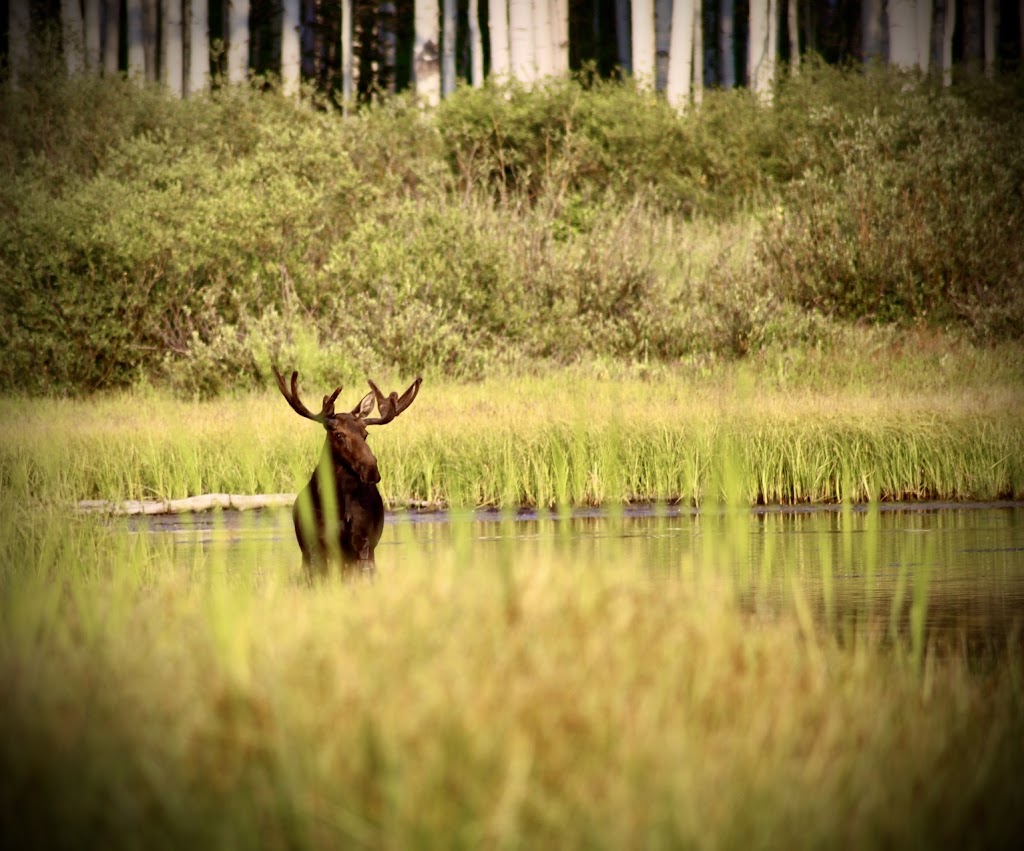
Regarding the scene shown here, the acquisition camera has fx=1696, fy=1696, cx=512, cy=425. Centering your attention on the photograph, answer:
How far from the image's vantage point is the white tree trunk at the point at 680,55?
34306 mm

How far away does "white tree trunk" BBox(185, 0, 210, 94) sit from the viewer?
3785 cm

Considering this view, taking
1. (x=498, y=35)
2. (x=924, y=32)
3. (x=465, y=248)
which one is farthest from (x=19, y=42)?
(x=924, y=32)

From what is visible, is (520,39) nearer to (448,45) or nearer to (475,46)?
(475,46)

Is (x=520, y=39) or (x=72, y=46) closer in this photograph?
(x=520, y=39)

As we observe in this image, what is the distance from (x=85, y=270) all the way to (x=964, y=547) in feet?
50.0

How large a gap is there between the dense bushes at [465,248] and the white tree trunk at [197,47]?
7.55 metres

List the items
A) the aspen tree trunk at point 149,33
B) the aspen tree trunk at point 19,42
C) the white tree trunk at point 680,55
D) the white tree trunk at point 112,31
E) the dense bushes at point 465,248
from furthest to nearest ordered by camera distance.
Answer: the white tree trunk at point 112,31 → the aspen tree trunk at point 149,33 → the white tree trunk at point 680,55 → the aspen tree trunk at point 19,42 → the dense bushes at point 465,248

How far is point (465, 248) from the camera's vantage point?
80.8 feet

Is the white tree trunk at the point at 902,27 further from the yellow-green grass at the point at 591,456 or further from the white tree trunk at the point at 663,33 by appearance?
the yellow-green grass at the point at 591,456

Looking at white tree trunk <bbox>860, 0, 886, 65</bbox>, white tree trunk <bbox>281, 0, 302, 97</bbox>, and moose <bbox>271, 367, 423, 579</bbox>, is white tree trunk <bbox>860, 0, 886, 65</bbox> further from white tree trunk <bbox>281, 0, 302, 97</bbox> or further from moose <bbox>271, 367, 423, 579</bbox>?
moose <bbox>271, 367, 423, 579</bbox>

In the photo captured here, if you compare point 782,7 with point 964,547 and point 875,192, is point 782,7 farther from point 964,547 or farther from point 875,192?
point 964,547

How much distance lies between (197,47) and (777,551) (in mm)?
29795

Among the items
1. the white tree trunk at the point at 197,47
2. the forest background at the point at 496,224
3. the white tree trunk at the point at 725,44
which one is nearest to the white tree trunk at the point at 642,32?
the forest background at the point at 496,224

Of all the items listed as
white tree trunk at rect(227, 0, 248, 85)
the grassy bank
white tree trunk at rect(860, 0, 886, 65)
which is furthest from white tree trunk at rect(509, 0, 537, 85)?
the grassy bank
